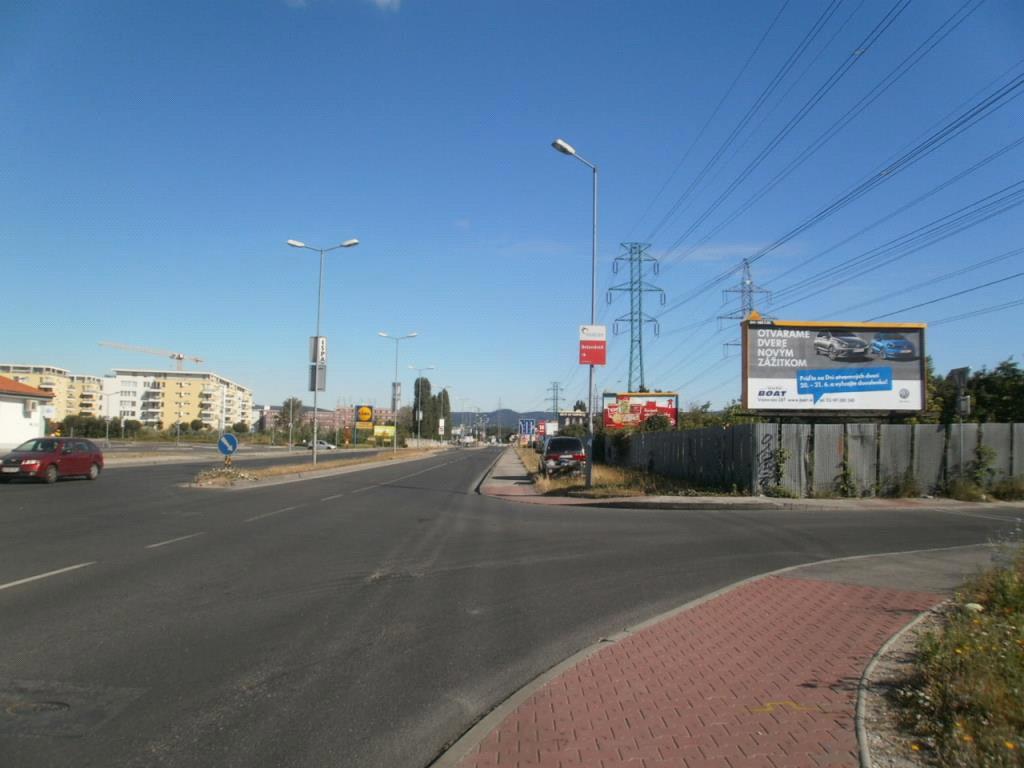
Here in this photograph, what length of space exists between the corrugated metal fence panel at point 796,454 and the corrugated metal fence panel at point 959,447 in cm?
413

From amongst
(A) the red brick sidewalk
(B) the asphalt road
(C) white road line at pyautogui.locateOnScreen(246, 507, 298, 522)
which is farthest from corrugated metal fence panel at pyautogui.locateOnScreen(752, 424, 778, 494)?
(A) the red brick sidewalk

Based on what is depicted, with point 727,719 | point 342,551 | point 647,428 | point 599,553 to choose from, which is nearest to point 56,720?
point 727,719

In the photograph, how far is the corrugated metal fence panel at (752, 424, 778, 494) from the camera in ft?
72.4

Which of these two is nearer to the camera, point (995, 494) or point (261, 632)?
point (261, 632)

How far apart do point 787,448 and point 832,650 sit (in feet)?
55.4

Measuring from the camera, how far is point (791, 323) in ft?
81.0

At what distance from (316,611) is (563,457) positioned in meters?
25.7

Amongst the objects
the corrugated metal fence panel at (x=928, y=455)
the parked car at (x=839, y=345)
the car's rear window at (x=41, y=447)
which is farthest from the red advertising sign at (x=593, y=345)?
the car's rear window at (x=41, y=447)

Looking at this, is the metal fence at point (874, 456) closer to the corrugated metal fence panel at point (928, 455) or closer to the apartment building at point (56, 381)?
the corrugated metal fence panel at point (928, 455)

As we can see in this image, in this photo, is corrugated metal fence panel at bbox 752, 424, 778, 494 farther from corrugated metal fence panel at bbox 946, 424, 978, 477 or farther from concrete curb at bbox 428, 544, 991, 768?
concrete curb at bbox 428, 544, 991, 768

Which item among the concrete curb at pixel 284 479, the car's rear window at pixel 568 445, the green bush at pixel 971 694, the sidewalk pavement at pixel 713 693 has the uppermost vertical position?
the car's rear window at pixel 568 445

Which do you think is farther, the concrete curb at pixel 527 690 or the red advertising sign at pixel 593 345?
the red advertising sign at pixel 593 345

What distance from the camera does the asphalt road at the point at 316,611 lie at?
470 centimetres

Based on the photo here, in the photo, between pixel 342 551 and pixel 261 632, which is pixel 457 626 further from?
pixel 342 551
